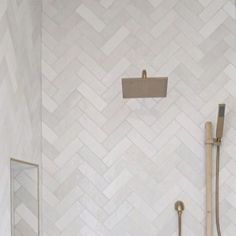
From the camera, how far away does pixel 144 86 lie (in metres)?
2.01

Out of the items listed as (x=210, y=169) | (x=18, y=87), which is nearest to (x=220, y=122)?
(x=210, y=169)

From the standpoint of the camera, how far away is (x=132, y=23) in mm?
2410

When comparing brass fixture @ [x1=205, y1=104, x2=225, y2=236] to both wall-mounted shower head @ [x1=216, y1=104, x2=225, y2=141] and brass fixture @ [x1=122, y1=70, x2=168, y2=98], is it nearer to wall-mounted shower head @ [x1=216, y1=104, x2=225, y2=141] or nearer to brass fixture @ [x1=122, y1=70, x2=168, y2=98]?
wall-mounted shower head @ [x1=216, y1=104, x2=225, y2=141]

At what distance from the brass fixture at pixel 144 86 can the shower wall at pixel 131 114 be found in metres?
0.32

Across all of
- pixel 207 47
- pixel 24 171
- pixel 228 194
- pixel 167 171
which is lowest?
pixel 228 194

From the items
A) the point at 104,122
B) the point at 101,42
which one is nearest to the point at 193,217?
the point at 104,122

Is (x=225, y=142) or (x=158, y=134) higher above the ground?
(x=158, y=134)

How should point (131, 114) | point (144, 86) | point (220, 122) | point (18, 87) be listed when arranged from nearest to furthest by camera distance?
1. point (18, 87)
2. point (144, 86)
3. point (220, 122)
4. point (131, 114)

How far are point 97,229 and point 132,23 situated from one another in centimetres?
126

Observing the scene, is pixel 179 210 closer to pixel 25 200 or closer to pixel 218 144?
pixel 218 144

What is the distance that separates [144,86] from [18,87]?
2.04ft

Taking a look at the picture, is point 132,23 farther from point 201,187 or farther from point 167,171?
point 201,187

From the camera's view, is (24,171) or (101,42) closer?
(24,171)

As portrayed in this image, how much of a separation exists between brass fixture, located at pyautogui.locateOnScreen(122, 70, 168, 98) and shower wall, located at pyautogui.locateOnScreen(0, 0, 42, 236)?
0.52 meters
